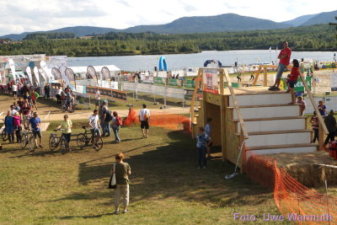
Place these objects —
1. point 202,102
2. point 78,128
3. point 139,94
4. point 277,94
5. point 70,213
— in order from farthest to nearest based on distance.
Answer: point 139,94 < point 78,128 < point 202,102 < point 277,94 < point 70,213

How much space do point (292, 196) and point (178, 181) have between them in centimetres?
361

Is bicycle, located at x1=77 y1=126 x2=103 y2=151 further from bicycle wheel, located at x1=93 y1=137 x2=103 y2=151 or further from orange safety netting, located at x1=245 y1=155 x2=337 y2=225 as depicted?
orange safety netting, located at x1=245 y1=155 x2=337 y2=225

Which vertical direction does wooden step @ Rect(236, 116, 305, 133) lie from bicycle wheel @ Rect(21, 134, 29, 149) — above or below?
above

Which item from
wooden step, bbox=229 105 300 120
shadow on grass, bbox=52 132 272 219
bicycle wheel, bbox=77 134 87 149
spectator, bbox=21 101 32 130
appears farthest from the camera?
spectator, bbox=21 101 32 130

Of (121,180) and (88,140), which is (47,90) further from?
(121,180)

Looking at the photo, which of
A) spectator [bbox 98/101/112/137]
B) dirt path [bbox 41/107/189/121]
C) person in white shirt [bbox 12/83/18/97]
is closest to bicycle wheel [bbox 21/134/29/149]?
spectator [bbox 98/101/112/137]

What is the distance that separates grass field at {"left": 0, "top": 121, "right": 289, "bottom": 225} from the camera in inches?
371

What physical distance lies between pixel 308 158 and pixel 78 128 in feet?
47.0

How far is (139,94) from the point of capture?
40.0 metres

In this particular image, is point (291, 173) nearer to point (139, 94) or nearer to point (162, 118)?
point (162, 118)

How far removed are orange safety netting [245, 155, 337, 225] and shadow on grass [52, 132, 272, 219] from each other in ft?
→ 1.01

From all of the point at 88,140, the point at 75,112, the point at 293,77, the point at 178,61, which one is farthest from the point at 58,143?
the point at 178,61

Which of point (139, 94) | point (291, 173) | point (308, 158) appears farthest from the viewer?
point (139, 94)

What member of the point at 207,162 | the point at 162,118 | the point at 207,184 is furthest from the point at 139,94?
the point at 207,184
